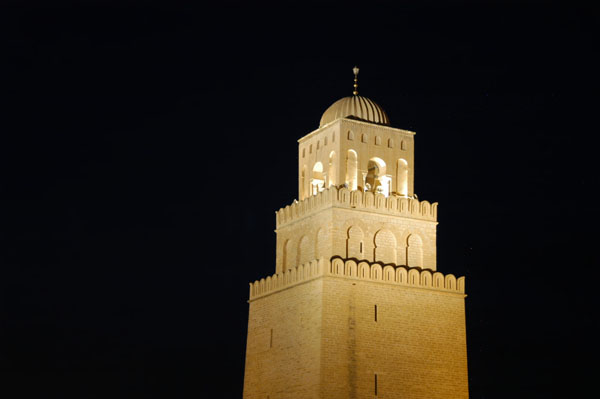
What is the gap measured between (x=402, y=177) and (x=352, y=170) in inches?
73.2

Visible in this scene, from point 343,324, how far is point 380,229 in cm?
370

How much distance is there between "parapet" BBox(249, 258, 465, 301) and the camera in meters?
37.0

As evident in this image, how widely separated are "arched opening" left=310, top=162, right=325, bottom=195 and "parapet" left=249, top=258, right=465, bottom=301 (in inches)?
127

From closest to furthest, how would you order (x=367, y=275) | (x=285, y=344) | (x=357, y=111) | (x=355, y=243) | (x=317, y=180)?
(x=367, y=275), (x=285, y=344), (x=355, y=243), (x=357, y=111), (x=317, y=180)

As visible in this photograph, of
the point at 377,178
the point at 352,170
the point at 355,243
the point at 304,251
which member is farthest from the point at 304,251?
the point at 377,178

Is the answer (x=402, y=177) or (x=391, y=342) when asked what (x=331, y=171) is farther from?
(x=391, y=342)

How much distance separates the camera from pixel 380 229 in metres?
38.7

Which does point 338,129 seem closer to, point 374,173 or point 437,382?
point 374,173

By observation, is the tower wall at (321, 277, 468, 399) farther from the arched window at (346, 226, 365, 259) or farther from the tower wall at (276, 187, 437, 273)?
the tower wall at (276, 187, 437, 273)

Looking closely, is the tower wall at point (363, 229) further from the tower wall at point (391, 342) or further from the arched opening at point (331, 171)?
the tower wall at point (391, 342)

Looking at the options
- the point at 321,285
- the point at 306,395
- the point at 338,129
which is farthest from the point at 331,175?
the point at 306,395

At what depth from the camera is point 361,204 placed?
1515 inches

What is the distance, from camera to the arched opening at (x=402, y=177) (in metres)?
40.1

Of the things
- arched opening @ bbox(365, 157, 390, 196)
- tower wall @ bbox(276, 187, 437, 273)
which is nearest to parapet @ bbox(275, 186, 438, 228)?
tower wall @ bbox(276, 187, 437, 273)
